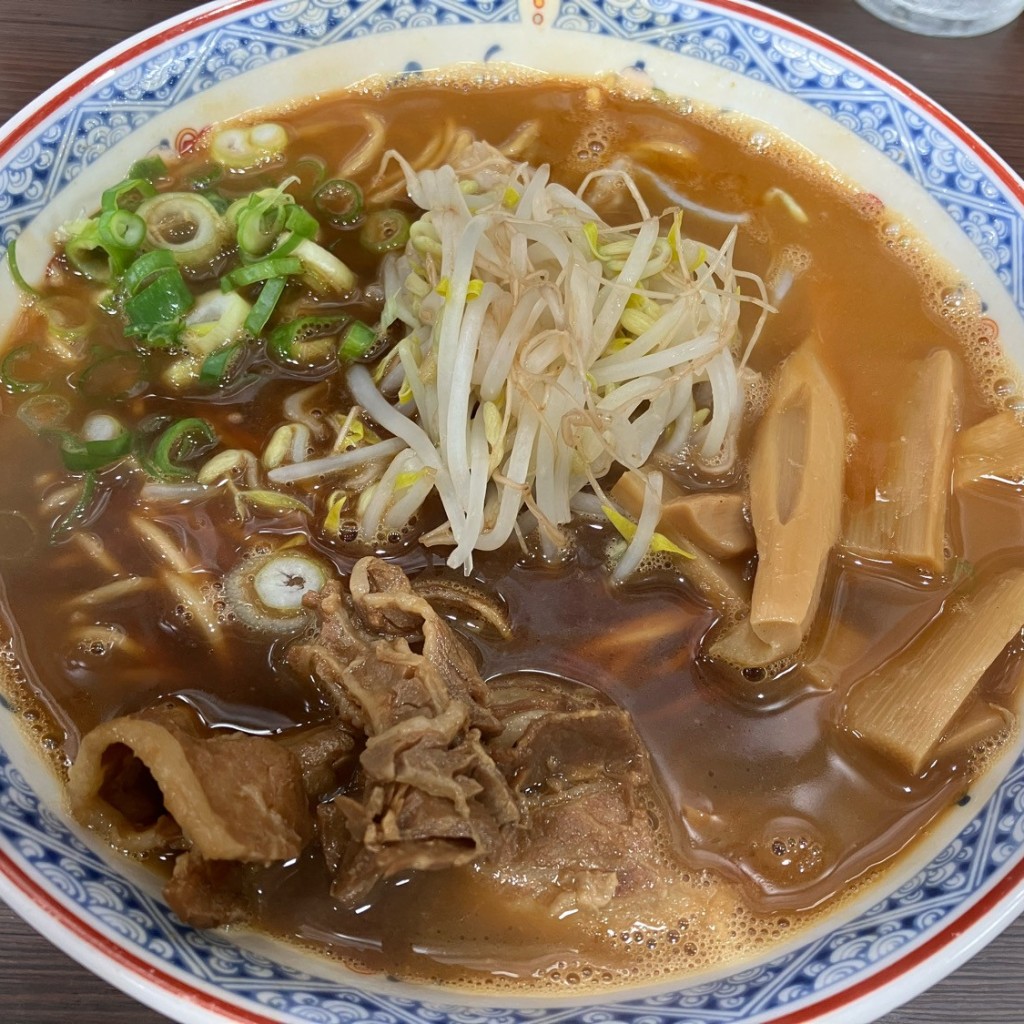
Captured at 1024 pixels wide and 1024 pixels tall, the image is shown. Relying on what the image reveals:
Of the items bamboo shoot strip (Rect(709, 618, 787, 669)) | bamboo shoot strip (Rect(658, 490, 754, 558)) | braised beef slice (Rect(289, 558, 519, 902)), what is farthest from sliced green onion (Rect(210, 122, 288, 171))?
bamboo shoot strip (Rect(709, 618, 787, 669))

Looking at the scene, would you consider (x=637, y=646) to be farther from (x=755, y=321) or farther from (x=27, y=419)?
(x=27, y=419)

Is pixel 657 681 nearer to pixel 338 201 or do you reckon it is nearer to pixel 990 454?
pixel 990 454

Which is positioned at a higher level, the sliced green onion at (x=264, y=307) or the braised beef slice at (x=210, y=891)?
the sliced green onion at (x=264, y=307)

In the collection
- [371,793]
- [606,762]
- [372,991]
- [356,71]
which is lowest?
[372,991]

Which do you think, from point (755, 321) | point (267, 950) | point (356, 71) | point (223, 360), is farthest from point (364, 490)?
point (356, 71)

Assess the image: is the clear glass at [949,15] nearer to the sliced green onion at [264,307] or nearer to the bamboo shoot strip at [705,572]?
the bamboo shoot strip at [705,572]

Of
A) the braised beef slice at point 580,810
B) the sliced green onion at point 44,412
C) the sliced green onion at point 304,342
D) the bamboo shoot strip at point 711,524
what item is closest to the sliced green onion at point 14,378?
the sliced green onion at point 44,412

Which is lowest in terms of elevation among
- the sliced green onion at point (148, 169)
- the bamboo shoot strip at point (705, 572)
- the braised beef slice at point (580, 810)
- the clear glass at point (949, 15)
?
the braised beef slice at point (580, 810)

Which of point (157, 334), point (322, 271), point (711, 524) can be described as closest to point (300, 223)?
point (322, 271)
